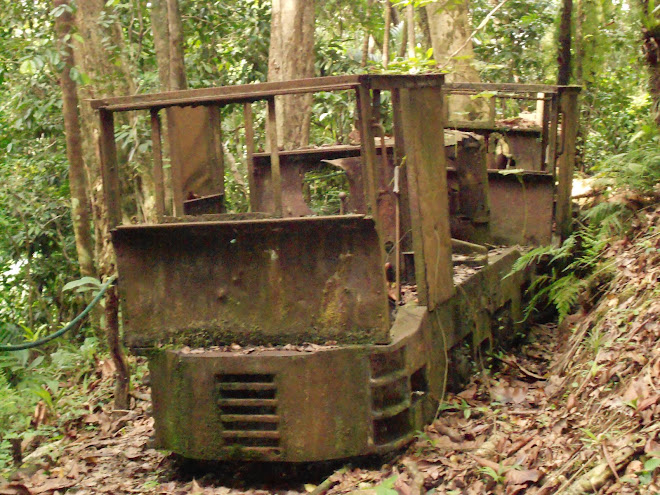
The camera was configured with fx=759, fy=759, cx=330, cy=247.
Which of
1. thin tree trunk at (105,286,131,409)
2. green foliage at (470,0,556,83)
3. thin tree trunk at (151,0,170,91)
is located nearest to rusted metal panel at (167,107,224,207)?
thin tree trunk at (105,286,131,409)

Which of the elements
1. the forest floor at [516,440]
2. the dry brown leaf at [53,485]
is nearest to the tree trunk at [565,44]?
the forest floor at [516,440]

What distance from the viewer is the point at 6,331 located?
30.9ft

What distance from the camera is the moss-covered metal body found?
4.18 metres

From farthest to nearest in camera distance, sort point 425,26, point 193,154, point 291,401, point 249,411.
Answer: point 425,26, point 193,154, point 249,411, point 291,401

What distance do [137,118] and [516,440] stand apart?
214 inches

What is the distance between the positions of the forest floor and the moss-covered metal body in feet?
0.75

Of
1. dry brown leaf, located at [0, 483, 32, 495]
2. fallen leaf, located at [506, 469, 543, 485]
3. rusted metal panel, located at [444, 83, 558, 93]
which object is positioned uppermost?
rusted metal panel, located at [444, 83, 558, 93]

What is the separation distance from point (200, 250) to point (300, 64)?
16.8 ft

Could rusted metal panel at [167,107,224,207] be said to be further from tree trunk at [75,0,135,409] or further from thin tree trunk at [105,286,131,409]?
tree trunk at [75,0,135,409]

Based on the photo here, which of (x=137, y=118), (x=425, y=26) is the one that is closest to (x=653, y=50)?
(x=137, y=118)

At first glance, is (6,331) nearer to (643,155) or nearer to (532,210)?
(532,210)

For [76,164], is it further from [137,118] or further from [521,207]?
[521,207]

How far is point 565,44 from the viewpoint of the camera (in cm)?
941

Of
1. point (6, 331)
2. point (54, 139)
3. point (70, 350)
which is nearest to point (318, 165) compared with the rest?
point (70, 350)
